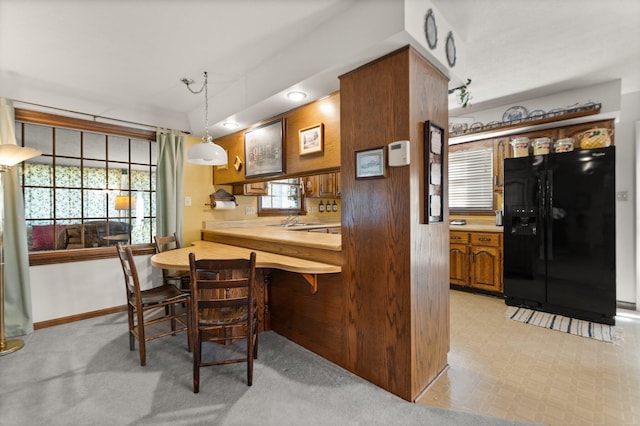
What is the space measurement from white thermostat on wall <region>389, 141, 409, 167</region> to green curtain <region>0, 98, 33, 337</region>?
139 inches

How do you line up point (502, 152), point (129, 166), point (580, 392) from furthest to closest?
point (502, 152), point (129, 166), point (580, 392)

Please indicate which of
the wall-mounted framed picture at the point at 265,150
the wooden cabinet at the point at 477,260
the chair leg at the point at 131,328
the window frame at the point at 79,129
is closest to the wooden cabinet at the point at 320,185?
the wall-mounted framed picture at the point at 265,150

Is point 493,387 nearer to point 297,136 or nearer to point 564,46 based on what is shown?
point 297,136

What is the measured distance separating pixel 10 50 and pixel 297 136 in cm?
238

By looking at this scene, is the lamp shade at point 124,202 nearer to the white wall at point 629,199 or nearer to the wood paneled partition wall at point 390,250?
the wood paneled partition wall at point 390,250

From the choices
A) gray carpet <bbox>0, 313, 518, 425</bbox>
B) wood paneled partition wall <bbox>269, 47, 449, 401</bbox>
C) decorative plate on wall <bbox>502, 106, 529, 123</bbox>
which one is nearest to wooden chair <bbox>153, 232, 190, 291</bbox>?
gray carpet <bbox>0, 313, 518, 425</bbox>

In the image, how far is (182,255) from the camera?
108 inches

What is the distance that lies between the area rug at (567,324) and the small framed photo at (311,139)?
9.28 feet

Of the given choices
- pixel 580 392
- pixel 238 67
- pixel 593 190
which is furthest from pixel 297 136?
pixel 593 190

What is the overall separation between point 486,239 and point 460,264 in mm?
512

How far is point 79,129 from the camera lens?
132 inches

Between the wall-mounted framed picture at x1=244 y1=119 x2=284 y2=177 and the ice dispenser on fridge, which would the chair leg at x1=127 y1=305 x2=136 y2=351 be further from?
the ice dispenser on fridge

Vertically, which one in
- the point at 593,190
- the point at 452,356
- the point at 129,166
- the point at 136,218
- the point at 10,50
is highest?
the point at 10,50

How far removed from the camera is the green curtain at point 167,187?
3674mm
